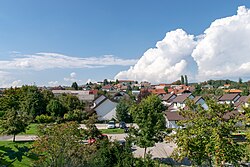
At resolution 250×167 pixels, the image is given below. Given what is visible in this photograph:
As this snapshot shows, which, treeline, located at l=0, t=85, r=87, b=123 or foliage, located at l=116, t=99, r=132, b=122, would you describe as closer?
treeline, located at l=0, t=85, r=87, b=123

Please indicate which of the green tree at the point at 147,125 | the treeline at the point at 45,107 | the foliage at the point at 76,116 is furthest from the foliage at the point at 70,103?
the green tree at the point at 147,125

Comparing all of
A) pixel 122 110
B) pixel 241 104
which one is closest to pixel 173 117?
pixel 122 110

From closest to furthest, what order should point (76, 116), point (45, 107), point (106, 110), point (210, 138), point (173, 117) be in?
point (210, 138), point (173, 117), point (76, 116), point (45, 107), point (106, 110)

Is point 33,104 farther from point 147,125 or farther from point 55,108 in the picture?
point 147,125

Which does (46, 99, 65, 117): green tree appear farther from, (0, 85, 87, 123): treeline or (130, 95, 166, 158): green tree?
(130, 95, 166, 158): green tree

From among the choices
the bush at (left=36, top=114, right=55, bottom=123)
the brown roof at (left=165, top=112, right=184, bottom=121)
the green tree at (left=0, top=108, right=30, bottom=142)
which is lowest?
the bush at (left=36, top=114, right=55, bottom=123)

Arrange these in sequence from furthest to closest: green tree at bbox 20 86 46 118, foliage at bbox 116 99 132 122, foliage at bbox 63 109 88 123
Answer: green tree at bbox 20 86 46 118 → foliage at bbox 116 99 132 122 → foliage at bbox 63 109 88 123

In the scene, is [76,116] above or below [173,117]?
below

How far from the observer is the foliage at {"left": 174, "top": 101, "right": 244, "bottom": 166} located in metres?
9.05

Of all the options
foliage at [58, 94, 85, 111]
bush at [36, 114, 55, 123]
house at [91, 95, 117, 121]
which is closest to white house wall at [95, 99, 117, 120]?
house at [91, 95, 117, 121]

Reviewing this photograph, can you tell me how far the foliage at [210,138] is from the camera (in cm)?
905

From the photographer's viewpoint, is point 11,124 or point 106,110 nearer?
point 11,124

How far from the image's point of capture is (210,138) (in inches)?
370

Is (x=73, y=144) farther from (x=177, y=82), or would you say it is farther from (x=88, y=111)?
(x=177, y=82)
